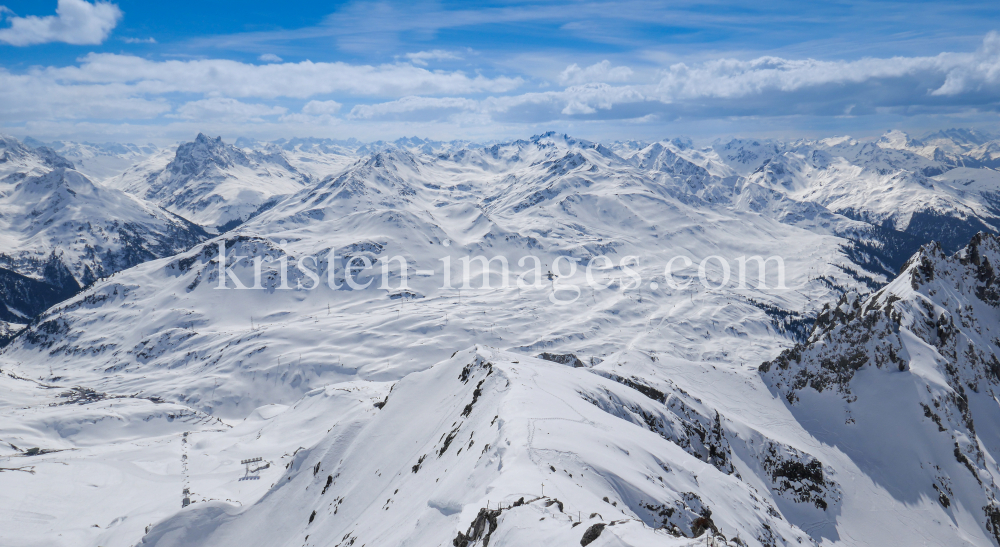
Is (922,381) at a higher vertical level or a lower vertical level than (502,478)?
lower

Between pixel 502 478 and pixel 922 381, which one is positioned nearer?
pixel 502 478

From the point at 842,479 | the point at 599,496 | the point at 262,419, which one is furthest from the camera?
the point at 262,419

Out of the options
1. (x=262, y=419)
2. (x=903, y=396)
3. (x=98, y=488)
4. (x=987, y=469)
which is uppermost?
(x=903, y=396)

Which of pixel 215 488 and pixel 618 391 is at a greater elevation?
pixel 618 391

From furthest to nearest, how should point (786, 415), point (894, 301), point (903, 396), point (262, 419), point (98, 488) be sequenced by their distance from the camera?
point (262, 419), point (98, 488), point (894, 301), point (786, 415), point (903, 396)

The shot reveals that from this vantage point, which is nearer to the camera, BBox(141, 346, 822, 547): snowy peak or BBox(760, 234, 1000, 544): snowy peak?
BBox(141, 346, 822, 547): snowy peak

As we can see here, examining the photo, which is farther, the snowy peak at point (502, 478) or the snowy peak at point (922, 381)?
the snowy peak at point (922, 381)

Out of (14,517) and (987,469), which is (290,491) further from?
(987,469)

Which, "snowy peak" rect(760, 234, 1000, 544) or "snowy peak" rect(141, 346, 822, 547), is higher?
"snowy peak" rect(141, 346, 822, 547)

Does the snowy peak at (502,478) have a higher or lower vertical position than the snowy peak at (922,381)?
higher

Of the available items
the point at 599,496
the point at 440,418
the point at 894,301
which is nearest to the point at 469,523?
the point at 599,496

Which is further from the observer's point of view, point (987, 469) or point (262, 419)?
point (262, 419)
